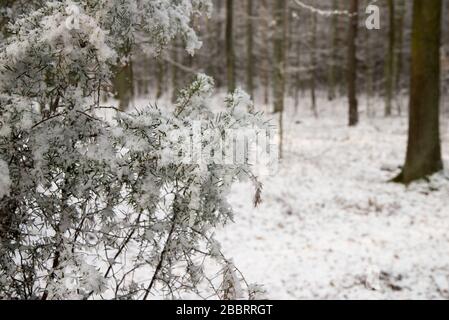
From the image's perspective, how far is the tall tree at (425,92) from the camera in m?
9.35

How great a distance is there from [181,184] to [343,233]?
461 centimetres

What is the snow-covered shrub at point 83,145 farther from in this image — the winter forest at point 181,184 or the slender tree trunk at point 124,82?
the slender tree trunk at point 124,82

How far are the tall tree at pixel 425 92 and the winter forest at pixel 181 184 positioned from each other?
29mm

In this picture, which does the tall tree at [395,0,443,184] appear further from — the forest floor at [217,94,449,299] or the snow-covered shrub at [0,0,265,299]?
→ the snow-covered shrub at [0,0,265,299]

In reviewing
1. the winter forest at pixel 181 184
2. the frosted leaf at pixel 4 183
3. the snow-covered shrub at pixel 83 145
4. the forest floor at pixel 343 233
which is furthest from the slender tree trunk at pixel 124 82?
the forest floor at pixel 343 233

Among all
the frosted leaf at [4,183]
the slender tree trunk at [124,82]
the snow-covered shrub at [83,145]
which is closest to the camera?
the frosted leaf at [4,183]

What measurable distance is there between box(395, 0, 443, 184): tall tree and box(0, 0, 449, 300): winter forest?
0.03 meters

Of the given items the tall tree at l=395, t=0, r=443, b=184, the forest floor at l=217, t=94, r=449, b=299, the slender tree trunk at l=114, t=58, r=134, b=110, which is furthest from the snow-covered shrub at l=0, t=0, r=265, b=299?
the tall tree at l=395, t=0, r=443, b=184

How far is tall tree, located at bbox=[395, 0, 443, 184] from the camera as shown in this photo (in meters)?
9.35

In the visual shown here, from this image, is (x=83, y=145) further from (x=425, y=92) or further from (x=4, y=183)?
(x=425, y=92)

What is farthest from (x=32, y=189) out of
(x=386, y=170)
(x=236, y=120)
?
(x=386, y=170)

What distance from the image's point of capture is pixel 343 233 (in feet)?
25.2

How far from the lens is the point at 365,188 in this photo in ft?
32.6

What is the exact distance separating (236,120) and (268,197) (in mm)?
6872
